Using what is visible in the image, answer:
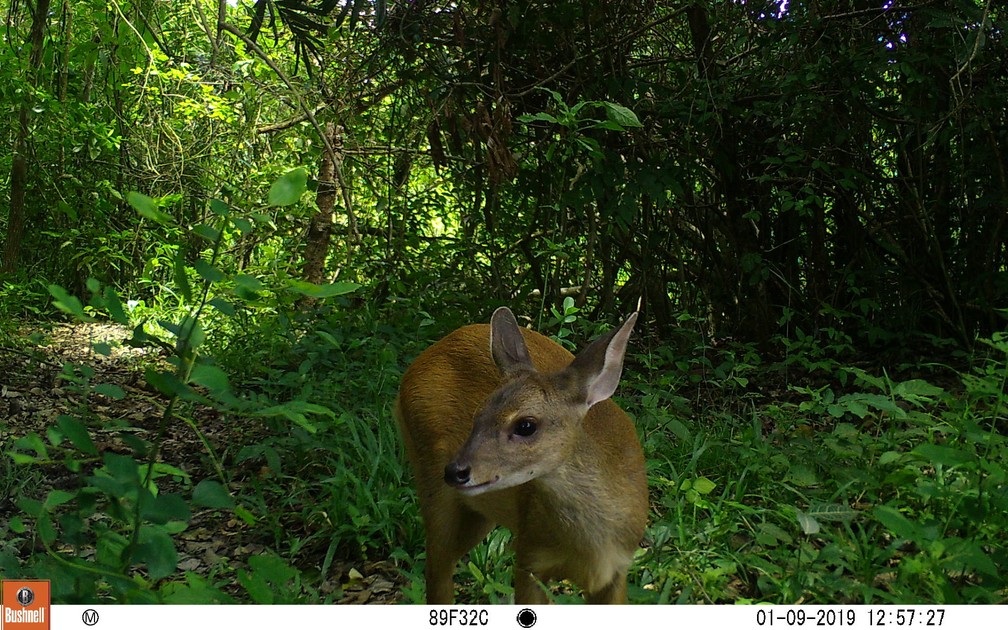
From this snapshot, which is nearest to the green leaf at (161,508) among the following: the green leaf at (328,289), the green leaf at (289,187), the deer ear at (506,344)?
the green leaf at (328,289)

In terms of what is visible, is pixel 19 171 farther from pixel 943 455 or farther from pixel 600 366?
pixel 943 455

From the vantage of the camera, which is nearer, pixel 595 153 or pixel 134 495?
pixel 134 495

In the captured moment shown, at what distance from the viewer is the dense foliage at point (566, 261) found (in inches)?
110

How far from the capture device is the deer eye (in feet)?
7.34

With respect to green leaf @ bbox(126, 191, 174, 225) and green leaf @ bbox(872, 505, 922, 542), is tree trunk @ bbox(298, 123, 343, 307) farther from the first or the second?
green leaf @ bbox(872, 505, 922, 542)

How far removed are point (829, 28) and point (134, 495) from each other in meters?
4.15

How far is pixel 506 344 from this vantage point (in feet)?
8.16

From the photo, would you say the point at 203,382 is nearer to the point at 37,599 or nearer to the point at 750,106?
the point at 37,599

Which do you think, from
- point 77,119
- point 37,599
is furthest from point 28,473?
point 77,119

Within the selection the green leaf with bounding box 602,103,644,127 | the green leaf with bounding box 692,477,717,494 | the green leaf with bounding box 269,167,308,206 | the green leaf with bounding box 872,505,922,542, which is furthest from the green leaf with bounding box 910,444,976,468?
the green leaf with bounding box 602,103,644,127

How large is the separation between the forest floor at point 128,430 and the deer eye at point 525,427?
96cm

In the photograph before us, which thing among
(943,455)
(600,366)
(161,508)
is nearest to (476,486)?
(600,366)

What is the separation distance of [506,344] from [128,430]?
2.68m

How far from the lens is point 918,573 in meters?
2.40
